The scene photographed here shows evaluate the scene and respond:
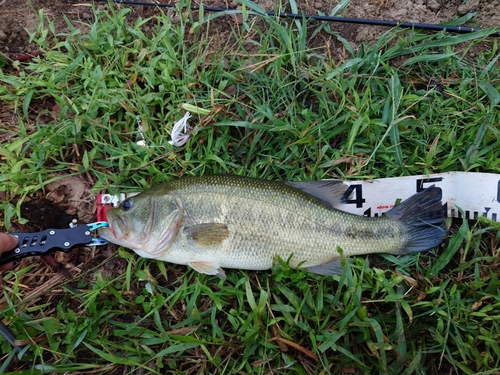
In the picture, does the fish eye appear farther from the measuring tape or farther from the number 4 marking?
the number 4 marking

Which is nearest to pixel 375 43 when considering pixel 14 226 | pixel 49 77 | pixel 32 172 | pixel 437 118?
pixel 437 118

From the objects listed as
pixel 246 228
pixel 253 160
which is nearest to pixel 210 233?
pixel 246 228

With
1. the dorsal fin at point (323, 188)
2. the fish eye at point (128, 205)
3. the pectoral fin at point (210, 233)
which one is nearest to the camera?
the pectoral fin at point (210, 233)

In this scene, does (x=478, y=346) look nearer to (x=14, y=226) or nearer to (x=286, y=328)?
(x=286, y=328)

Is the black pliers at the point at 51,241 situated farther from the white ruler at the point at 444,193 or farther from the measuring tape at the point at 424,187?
the white ruler at the point at 444,193

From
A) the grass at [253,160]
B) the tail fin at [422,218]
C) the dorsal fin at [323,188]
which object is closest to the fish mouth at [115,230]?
the grass at [253,160]

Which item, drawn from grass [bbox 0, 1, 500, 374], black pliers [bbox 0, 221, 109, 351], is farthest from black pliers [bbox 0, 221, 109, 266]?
grass [bbox 0, 1, 500, 374]

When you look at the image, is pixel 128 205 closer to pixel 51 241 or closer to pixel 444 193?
pixel 51 241
